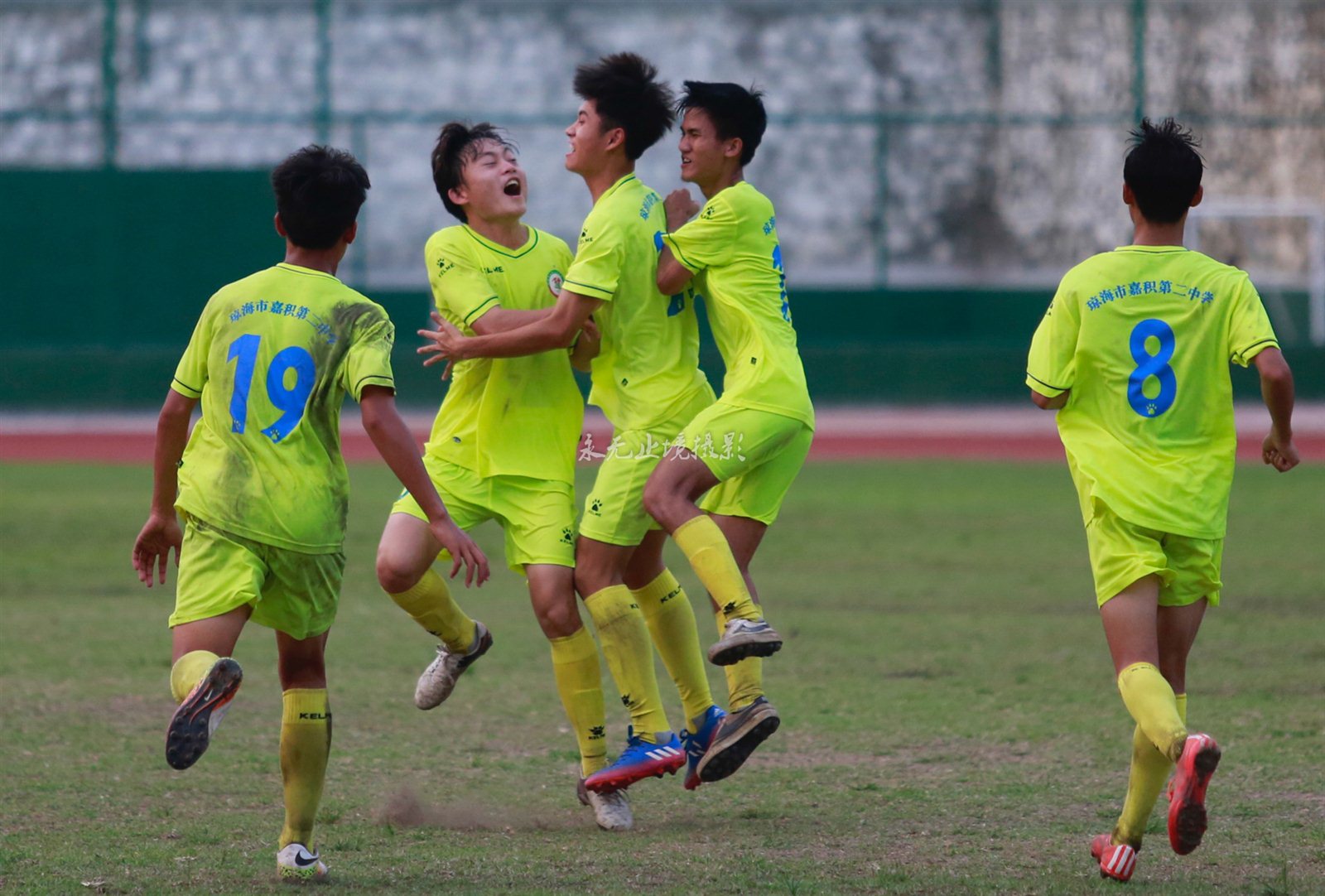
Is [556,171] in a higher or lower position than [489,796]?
higher

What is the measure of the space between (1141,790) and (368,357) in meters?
2.33

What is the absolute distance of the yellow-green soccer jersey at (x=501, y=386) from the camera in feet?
18.9

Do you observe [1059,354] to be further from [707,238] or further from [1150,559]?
[707,238]

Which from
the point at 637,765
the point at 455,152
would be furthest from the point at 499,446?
the point at 637,765

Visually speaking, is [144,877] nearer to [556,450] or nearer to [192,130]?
[556,450]

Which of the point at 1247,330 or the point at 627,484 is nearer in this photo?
the point at 1247,330

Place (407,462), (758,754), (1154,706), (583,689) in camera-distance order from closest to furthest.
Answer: (1154,706), (407,462), (583,689), (758,754)

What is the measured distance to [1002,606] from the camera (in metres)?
9.89

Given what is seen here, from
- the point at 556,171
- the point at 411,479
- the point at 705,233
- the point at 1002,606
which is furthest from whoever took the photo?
the point at 556,171

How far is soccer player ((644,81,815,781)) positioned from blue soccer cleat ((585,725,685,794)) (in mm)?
219

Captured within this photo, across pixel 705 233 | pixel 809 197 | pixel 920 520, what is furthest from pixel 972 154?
pixel 705 233

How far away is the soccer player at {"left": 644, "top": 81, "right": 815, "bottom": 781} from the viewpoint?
5543mm

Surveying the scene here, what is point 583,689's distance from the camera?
5691 mm

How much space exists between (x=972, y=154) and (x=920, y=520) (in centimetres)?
1387
